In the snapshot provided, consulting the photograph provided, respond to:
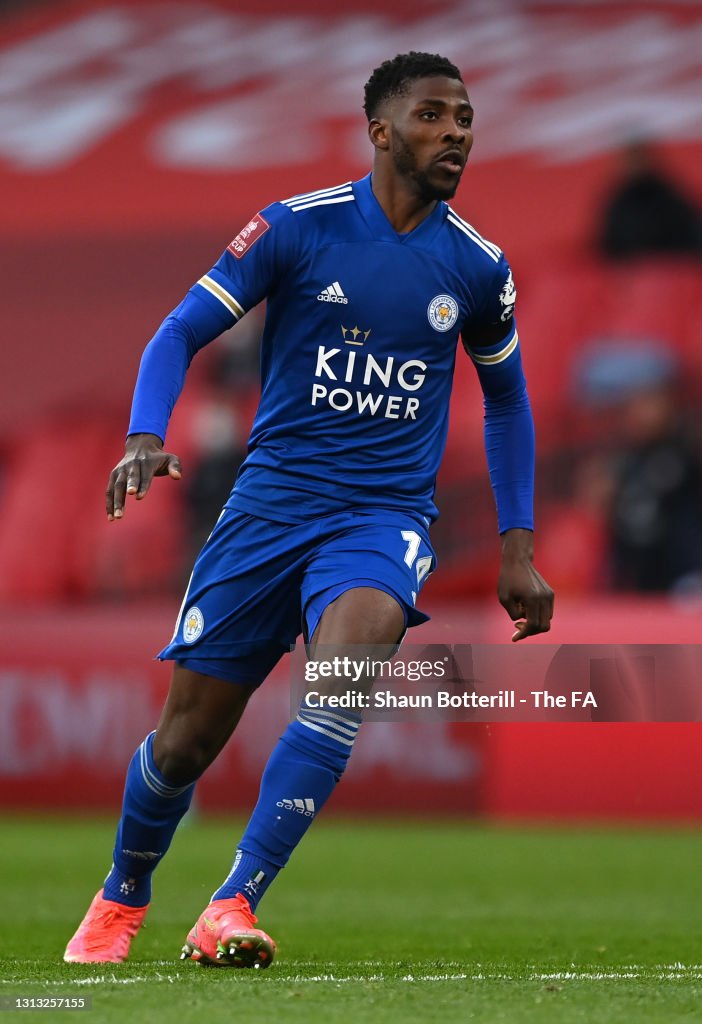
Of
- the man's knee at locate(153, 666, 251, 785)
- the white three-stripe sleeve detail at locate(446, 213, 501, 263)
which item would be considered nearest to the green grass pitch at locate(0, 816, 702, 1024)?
the man's knee at locate(153, 666, 251, 785)

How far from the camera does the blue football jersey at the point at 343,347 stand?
4531mm

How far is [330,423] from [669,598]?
7.63 meters

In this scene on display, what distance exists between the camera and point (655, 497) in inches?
482

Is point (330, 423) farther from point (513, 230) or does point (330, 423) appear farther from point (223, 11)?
point (223, 11)

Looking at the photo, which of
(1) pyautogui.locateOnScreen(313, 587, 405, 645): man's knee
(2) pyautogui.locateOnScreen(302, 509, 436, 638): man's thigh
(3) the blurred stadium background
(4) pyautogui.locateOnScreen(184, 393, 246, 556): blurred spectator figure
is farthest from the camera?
(4) pyautogui.locateOnScreen(184, 393, 246, 556): blurred spectator figure

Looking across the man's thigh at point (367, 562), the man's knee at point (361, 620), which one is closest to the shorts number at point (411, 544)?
the man's thigh at point (367, 562)

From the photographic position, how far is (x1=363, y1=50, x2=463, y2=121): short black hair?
4.59 metres

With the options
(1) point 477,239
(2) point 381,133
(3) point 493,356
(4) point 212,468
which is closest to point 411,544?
(3) point 493,356

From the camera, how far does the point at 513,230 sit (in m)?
16.2

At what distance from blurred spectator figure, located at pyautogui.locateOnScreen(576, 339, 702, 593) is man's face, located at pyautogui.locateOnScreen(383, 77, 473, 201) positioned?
25.2ft

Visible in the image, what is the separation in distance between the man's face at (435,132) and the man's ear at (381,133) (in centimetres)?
7

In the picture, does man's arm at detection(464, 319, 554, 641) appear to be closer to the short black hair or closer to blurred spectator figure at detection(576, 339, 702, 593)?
the short black hair

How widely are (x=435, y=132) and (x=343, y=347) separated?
0.60 m

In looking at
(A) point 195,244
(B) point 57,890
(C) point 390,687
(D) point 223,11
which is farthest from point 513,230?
(C) point 390,687
